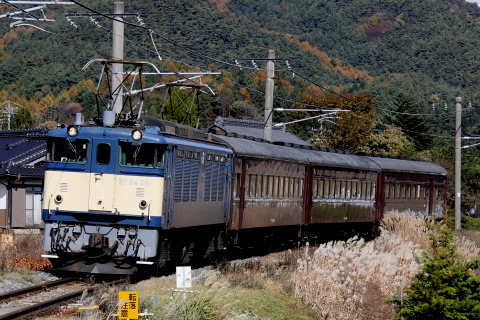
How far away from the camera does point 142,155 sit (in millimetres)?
17359

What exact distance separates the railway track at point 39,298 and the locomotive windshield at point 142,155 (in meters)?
2.56

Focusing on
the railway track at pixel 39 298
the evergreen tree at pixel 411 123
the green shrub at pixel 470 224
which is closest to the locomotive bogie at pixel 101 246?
the railway track at pixel 39 298

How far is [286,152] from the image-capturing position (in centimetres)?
2733

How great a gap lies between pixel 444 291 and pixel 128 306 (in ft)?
18.8

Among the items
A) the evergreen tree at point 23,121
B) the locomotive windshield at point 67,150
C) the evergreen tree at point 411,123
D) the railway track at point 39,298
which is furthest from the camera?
the evergreen tree at point 411,123

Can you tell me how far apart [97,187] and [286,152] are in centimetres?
1096

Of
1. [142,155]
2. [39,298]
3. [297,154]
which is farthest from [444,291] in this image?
[297,154]

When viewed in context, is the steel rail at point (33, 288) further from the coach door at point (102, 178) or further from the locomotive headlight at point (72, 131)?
the locomotive headlight at point (72, 131)

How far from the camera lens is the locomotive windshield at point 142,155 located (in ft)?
56.6

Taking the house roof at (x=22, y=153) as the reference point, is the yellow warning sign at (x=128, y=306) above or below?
below

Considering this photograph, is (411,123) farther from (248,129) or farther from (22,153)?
(22,153)

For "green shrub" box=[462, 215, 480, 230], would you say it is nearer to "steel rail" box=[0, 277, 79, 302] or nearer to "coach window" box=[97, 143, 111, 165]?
"coach window" box=[97, 143, 111, 165]

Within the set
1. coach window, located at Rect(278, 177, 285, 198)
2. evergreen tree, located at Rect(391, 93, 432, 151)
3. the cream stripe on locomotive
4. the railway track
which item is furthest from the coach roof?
evergreen tree, located at Rect(391, 93, 432, 151)

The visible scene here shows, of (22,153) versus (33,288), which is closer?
(33,288)
